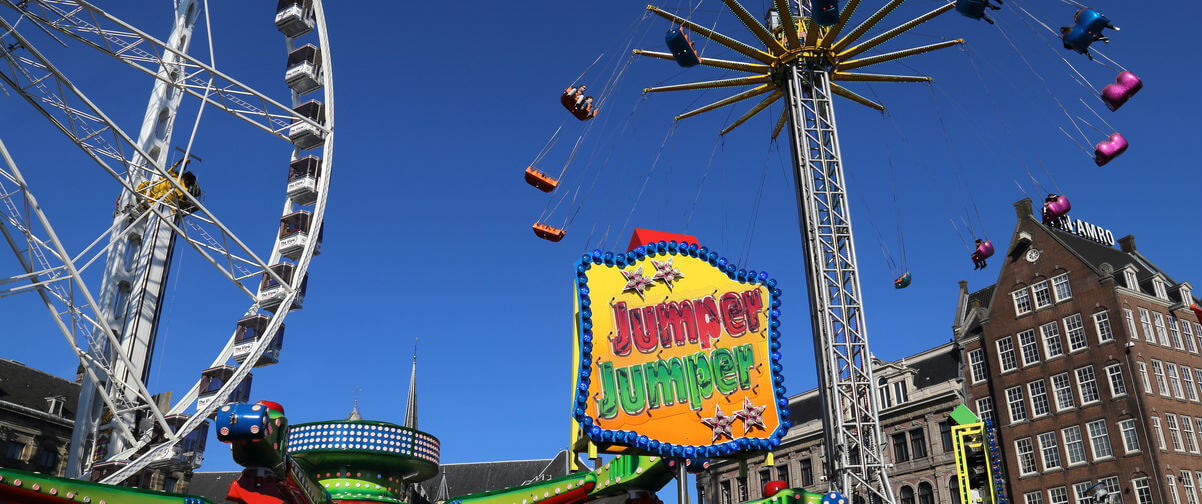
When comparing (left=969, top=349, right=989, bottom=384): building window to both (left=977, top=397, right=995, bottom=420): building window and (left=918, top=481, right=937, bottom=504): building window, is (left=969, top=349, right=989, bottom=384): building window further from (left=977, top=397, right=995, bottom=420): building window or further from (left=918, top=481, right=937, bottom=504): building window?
(left=918, top=481, right=937, bottom=504): building window

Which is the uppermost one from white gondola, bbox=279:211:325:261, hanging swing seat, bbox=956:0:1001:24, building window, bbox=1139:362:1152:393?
hanging swing seat, bbox=956:0:1001:24

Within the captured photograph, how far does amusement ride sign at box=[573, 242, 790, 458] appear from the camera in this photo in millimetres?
15719

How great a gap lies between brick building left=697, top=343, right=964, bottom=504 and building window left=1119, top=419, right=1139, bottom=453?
801 cm

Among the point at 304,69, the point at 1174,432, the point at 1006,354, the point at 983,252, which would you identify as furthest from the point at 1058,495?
the point at 304,69

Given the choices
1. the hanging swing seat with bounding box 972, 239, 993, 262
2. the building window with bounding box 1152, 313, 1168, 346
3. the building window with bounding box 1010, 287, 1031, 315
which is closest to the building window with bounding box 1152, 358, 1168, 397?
the building window with bounding box 1152, 313, 1168, 346

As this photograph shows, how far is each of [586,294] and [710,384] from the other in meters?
2.75

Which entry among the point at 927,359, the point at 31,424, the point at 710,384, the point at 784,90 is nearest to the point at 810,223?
the point at 784,90

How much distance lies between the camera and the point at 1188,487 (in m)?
40.9

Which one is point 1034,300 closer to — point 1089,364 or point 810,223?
point 1089,364

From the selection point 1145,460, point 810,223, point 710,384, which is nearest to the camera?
point 710,384

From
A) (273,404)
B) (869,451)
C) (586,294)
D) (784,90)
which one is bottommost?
(273,404)

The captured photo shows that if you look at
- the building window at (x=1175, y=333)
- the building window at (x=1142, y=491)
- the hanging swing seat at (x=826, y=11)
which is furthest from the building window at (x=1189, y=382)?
the hanging swing seat at (x=826, y=11)

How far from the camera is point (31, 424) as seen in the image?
2045 inches

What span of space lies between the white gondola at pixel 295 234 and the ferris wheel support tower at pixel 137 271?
10.9 ft
